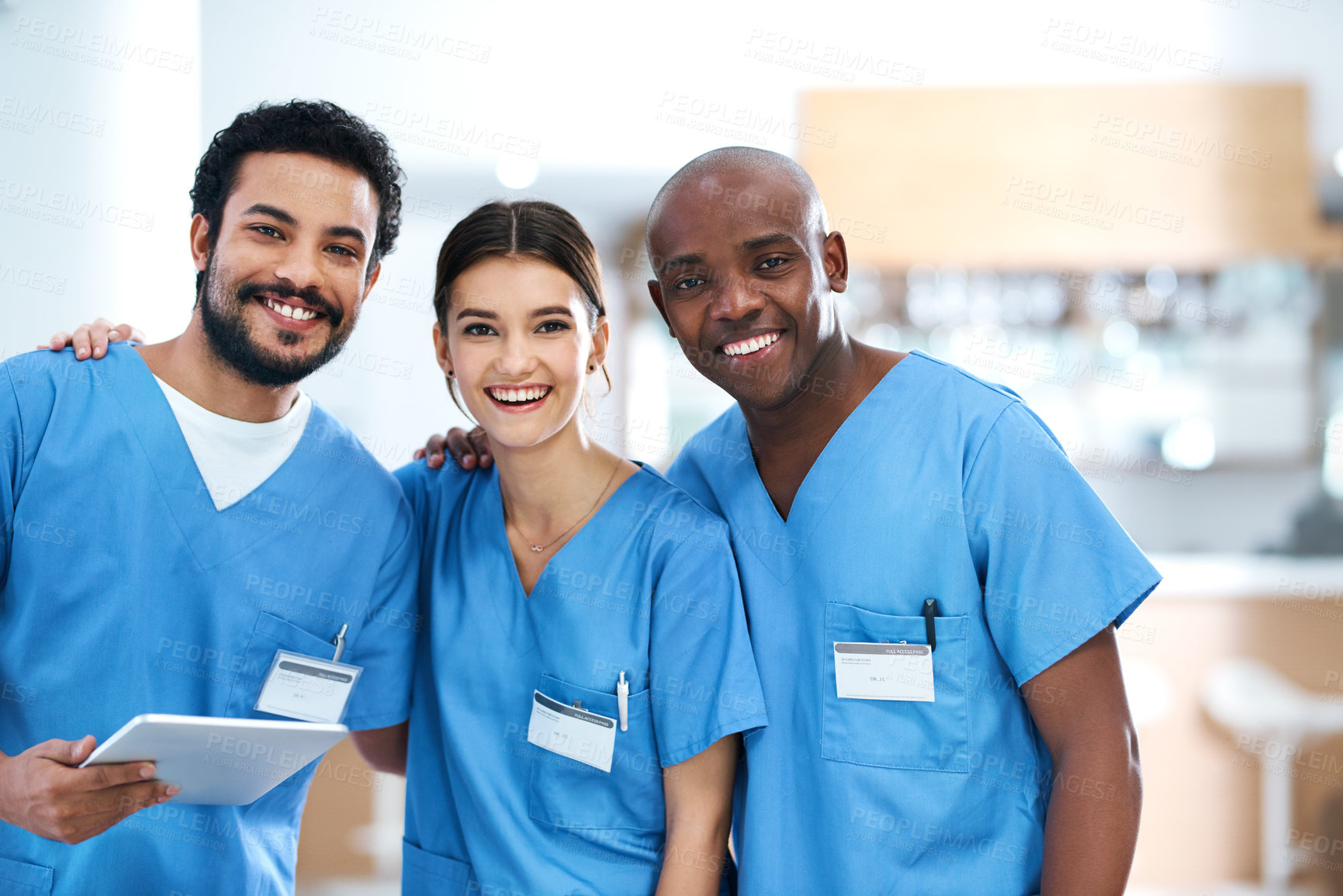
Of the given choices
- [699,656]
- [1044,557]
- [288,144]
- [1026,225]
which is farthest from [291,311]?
[1026,225]

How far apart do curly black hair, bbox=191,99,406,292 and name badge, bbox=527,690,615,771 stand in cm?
70

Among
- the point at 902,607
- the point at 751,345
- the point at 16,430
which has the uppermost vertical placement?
the point at 751,345

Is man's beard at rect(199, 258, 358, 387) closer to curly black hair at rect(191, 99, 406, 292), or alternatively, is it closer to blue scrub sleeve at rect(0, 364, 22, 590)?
curly black hair at rect(191, 99, 406, 292)

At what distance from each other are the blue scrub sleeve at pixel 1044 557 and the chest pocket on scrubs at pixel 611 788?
0.46 meters

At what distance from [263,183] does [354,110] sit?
220 centimetres

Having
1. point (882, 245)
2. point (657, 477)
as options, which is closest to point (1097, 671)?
point (657, 477)

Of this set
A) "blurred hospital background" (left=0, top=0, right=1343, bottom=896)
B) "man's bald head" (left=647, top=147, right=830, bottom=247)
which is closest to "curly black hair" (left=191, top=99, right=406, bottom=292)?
"man's bald head" (left=647, top=147, right=830, bottom=247)

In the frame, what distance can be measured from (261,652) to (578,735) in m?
0.43

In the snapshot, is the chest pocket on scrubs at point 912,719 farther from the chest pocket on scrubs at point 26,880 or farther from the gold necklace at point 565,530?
the chest pocket on scrubs at point 26,880

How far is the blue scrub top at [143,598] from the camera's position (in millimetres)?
1188

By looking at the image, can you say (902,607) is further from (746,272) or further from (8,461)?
(8,461)

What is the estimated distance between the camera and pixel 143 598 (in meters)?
1.21

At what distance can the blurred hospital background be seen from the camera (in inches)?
120

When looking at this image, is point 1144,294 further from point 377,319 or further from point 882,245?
point 377,319
